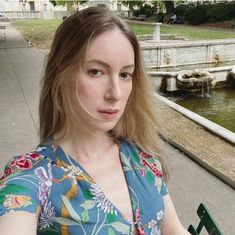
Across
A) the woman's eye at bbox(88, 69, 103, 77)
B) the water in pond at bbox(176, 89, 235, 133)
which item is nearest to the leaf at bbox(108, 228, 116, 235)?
the woman's eye at bbox(88, 69, 103, 77)

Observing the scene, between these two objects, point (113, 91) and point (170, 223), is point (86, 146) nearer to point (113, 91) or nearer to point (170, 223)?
point (113, 91)

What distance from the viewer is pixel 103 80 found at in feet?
4.02

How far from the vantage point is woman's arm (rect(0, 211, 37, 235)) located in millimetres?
1012

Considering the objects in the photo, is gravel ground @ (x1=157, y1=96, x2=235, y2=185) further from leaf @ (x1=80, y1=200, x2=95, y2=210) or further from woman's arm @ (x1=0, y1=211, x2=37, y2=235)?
woman's arm @ (x1=0, y1=211, x2=37, y2=235)

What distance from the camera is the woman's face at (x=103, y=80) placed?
1208 mm

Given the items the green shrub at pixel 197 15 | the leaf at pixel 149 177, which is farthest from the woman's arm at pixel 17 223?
the green shrub at pixel 197 15

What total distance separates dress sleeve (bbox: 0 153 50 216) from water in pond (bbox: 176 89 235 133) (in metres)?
7.00

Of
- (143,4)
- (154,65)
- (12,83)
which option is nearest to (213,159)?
(12,83)

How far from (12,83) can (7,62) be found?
11.8 ft

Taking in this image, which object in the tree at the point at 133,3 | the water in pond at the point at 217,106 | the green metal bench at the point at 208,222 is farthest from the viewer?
the tree at the point at 133,3

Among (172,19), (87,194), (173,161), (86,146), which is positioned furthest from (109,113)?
(172,19)

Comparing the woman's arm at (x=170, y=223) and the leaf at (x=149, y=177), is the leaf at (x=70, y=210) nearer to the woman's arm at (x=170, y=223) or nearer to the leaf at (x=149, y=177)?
the leaf at (x=149, y=177)

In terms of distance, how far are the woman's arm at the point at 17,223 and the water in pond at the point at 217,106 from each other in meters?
7.10

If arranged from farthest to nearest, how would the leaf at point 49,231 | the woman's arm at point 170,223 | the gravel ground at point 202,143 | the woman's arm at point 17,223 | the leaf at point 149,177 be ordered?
the gravel ground at point 202,143 < the woman's arm at point 170,223 < the leaf at point 149,177 < the leaf at point 49,231 < the woman's arm at point 17,223
